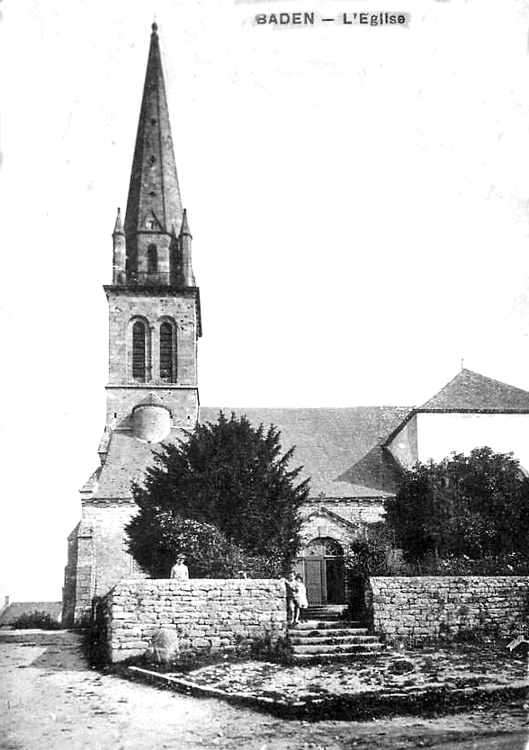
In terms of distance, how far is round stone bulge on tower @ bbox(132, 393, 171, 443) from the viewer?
107 feet

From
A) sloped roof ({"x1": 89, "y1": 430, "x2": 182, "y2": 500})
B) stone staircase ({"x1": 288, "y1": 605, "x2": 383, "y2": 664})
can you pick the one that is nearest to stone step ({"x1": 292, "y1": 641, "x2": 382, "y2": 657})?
stone staircase ({"x1": 288, "y1": 605, "x2": 383, "y2": 664})

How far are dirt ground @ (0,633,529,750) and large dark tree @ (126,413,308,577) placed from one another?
638 centimetres

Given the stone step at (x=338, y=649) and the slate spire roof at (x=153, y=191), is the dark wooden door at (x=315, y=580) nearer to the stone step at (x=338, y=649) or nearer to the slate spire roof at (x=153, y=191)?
the stone step at (x=338, y=649)

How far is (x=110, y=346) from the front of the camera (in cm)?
3412

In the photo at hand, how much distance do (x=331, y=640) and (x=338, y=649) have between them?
429 mm

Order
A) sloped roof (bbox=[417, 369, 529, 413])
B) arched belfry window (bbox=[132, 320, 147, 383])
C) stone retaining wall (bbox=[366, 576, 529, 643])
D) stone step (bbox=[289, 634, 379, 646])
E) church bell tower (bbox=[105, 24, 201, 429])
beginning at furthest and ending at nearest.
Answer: arched belfry window (bbox=[132, 320, 147, 383]), church bell tower (bbox=[105, 24, 201, 429]), sloped roof (bbox=[417, 369, 529, 413]), stone retaining wall (bbox=[366, 576, 529, 643]), stone step (bbox=[289, 634, 379, 646])

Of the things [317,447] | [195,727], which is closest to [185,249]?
[317,447]

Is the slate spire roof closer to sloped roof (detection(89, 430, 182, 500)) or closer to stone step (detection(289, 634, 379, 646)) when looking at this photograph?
sloped roof (detection(89, 430, 182, 500))

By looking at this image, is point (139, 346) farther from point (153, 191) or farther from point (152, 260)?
point (153, 191)

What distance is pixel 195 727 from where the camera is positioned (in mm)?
9266

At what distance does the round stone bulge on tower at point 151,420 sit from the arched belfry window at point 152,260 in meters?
5.55

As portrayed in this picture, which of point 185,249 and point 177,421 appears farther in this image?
point 185,249

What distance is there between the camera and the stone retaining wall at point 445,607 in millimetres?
13742

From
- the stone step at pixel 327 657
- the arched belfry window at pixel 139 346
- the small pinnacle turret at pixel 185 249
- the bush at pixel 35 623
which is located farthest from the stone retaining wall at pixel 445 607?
the small pinnacle turret at pixel 185 249
